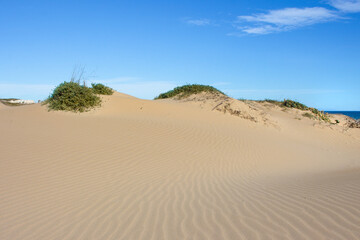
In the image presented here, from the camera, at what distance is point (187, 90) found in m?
22.2

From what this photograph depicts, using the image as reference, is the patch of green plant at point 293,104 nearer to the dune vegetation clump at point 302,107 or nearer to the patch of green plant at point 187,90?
the dune vegetation clump at point 302,107

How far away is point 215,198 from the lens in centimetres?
540

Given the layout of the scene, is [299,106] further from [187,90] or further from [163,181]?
[163,181]

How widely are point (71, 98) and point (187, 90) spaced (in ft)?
33.4

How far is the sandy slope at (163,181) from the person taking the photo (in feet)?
13.3

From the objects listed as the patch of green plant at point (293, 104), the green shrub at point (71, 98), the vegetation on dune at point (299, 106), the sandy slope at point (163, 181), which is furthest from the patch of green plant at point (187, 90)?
the green shrub at point (71, 98)

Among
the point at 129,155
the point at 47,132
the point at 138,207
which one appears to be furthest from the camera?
the point at 47,132

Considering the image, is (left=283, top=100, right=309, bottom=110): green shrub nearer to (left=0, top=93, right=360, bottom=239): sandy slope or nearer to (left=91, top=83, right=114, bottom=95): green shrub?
(left=0, top=93, right=360, bottom=239): sandy slope

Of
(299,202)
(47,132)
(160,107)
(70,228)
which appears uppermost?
(160,107)

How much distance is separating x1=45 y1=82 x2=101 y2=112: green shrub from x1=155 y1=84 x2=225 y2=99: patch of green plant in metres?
8.30

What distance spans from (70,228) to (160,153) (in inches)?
200

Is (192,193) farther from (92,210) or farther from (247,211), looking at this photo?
(92,210)

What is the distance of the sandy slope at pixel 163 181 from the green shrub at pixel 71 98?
0.60m

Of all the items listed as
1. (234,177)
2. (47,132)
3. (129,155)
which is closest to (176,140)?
(129,155)
